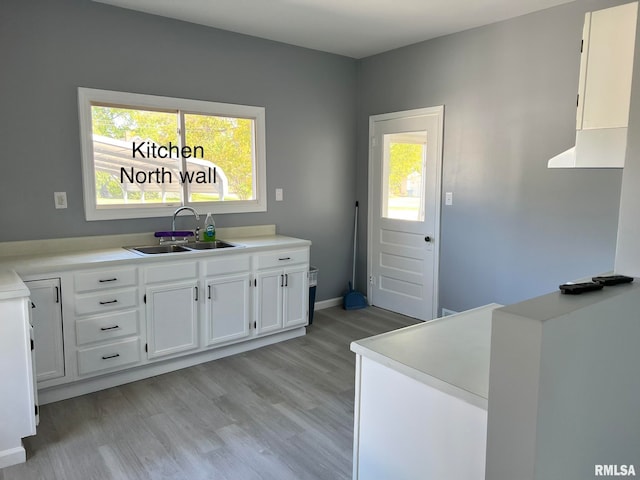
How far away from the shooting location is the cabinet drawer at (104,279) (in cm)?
295

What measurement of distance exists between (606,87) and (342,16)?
2.56 m

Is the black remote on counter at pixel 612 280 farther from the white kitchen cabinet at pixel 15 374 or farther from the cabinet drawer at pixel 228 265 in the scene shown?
the cabinet drawer at pixel 228 265

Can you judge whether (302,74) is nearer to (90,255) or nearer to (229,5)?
(229,5)

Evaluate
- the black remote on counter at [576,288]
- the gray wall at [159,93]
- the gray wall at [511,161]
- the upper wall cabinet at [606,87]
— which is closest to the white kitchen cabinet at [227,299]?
the gray wall at [159,93]

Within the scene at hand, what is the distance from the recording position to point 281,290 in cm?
397

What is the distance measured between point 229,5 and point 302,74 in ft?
4.22

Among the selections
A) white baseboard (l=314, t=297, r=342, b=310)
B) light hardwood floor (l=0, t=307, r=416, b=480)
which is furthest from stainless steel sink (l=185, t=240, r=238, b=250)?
white baseboard (l=314, t=297, r=342, b=310)

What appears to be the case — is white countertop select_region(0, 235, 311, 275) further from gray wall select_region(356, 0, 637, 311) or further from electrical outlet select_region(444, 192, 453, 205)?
gray wall select_region(356, 0, 637, 311)

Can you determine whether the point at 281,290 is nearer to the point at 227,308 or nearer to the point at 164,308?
the point at 227,308

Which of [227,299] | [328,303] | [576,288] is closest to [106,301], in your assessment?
[227,299]

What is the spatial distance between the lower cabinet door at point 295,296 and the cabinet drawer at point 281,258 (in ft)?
0.23

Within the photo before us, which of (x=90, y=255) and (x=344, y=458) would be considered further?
(x=90, y=255)

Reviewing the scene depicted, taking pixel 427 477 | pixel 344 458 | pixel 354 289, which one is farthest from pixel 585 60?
pixel 354 289

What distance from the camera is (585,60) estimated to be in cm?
172
